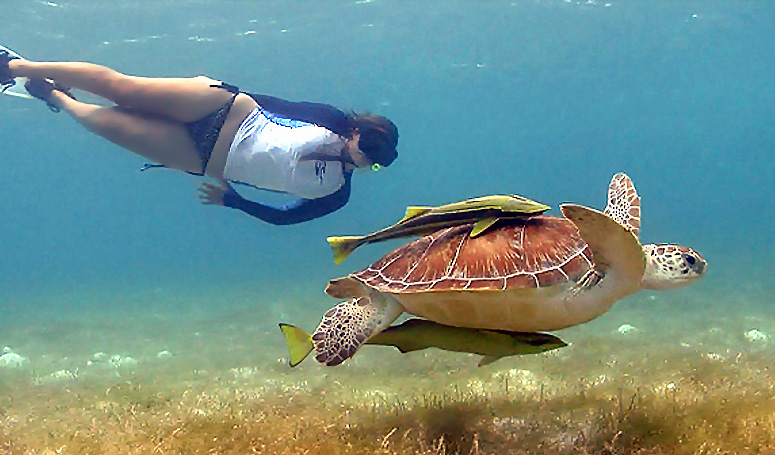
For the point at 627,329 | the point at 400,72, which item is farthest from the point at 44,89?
the point at 400,72

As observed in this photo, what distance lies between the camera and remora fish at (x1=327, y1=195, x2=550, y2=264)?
3.57m

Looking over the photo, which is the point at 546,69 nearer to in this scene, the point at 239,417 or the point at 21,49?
the point at 21,49

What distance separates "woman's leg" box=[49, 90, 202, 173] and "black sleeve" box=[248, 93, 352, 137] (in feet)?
3.28

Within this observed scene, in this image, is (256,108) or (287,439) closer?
(287,439)

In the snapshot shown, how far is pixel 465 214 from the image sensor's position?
3.62m

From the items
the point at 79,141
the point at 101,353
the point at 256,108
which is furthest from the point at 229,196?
the point at 79,141

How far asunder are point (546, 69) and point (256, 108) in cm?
3897

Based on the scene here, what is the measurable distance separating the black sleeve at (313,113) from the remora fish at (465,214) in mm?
2275

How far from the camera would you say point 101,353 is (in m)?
12.6

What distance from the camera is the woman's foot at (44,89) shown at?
7.03m

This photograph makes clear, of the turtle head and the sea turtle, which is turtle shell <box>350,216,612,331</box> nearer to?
the sea turtle

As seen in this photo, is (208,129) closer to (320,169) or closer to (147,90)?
(147,90)

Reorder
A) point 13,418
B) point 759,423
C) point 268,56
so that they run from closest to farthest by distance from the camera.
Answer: point 759,423, point 13,418, point 268,56

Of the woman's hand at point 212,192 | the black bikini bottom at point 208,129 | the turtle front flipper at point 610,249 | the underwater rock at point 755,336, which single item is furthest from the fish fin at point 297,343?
the underwater rock at point 755,336
